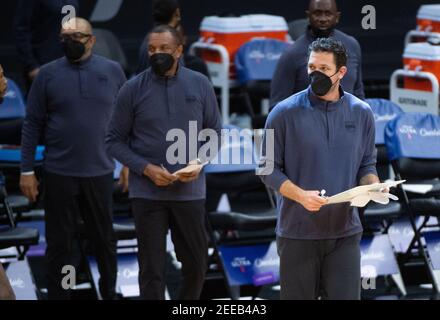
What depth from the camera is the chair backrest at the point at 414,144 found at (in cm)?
838

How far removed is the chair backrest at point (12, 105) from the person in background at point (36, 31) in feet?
0.42

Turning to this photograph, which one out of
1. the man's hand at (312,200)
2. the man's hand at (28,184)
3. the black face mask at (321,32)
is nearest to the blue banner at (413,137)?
the black face mask at (321,32)

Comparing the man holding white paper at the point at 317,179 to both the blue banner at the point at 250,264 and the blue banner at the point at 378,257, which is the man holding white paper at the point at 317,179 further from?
the blue banner at the point at 378,257

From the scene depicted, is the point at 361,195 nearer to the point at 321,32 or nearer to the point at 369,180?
the point at 369,180

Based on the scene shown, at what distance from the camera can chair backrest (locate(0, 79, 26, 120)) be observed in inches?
353

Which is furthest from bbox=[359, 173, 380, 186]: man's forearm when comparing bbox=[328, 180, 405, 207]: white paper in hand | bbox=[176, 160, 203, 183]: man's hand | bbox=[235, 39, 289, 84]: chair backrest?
bbox=[235, 39, 289, 84]: chair backrest

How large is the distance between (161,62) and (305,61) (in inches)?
41.5

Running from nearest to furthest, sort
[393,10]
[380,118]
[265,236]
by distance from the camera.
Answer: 1. [265,236]
2. [380,118]
3. [393,10]

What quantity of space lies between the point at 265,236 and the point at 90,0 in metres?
4.09

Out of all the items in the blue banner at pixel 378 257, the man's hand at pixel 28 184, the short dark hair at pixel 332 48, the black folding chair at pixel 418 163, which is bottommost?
the blue banner at pixel 378 257

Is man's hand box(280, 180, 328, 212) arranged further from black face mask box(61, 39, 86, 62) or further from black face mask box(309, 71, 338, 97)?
black face mask box(61, 39, 86, 62)

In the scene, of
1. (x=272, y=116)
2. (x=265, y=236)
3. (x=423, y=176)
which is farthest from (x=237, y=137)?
(x=272, y=116)

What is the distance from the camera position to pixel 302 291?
5.87 meters

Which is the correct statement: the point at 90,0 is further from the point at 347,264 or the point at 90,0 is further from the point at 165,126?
the point at 347,264
